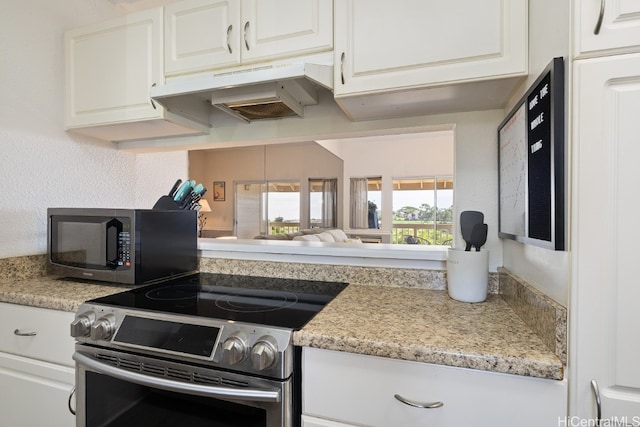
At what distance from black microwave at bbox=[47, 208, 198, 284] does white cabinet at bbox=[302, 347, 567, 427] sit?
855mm

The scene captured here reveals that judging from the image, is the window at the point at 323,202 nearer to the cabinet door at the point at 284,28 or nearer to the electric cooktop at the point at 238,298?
the electric cooktop at the point at 238,298

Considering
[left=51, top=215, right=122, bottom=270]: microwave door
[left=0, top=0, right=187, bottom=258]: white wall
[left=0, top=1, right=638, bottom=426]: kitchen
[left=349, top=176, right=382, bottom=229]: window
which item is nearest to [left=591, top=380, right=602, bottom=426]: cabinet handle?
[left=0, top=1, right=638, bottom=426]: kitchen

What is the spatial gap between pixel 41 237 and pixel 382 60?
1737 mm

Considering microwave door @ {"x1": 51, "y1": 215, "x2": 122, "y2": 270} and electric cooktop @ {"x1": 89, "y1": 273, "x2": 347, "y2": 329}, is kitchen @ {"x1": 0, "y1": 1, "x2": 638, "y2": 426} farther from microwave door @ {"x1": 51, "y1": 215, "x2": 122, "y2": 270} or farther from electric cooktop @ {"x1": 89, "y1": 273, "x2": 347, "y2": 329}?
electric cooktop @ {"x1": 89, "y1": 273, "x2": 347, "y2": 329}

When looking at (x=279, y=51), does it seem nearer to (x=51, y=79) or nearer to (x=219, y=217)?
(x=51, y=79)

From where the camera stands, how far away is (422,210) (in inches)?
235

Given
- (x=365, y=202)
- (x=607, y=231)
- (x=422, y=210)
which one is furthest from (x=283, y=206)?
(x=607, y=231)

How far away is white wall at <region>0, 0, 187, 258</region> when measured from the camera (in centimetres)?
137

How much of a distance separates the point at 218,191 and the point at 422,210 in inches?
166

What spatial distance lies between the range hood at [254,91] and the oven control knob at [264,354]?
822mm

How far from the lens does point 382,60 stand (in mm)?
1021

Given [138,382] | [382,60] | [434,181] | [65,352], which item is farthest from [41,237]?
[434,181]

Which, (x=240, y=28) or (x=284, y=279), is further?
(x=284, y=279)

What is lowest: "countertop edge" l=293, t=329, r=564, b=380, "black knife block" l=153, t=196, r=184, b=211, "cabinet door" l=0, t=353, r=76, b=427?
"cabinet door" l=0, t=353, r=76, b=427
